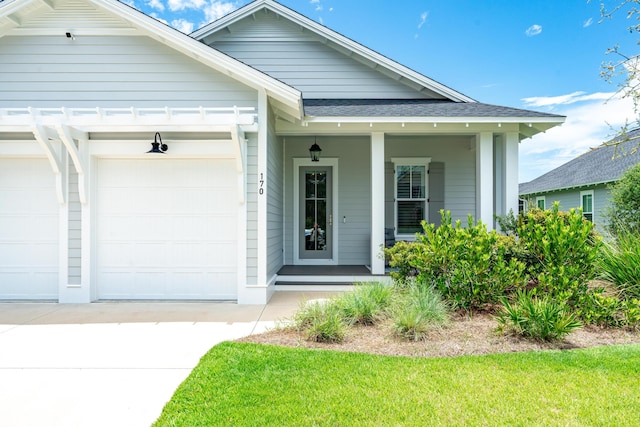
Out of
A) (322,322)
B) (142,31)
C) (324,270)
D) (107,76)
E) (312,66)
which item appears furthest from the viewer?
(312,66)

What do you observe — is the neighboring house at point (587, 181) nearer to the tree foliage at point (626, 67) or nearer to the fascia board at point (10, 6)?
the tree foliage at point (626, 67)

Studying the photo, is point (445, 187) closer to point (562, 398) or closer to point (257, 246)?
point (257, 246)

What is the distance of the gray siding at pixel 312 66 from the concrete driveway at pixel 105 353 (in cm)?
534

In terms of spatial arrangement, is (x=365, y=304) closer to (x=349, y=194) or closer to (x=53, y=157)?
(x=349, y=194)

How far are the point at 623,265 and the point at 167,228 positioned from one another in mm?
6748

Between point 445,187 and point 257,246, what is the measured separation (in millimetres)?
5242

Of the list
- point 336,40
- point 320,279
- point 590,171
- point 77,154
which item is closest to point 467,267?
point 320,279

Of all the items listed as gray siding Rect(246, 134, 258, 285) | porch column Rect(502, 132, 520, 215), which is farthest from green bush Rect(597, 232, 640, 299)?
gray siding Rect(246, 134, 258, 285)

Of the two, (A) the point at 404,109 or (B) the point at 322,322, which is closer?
(B) the point at 322,322

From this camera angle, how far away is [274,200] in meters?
7.25

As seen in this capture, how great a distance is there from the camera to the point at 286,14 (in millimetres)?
8727

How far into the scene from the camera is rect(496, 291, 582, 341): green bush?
384cm

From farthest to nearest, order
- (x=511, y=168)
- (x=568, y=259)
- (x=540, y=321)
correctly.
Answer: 1. (x=511, y=168)
2. (x=568, y=259)
3. (x=540, y=321)

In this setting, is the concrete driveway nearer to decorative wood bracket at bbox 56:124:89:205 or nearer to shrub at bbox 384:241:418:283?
shrub at bbox 384:241:418:283
